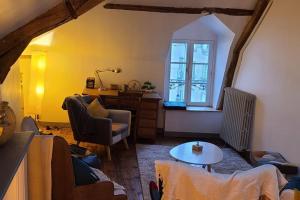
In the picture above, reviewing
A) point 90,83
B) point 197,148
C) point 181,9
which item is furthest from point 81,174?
point 90,83

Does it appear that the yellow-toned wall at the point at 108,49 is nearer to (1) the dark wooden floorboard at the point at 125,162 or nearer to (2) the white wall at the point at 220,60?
(2) the white wall at the point at 220,60

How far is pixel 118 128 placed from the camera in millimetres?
5230

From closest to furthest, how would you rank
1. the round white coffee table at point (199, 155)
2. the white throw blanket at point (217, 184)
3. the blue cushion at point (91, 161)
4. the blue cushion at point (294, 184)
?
1. the white throw blanket at point (217, 184)
2. the blue cushion at point (294, 184)
3. the blue cushion at point (91, 161)
4. the round white coffee table at point (199, 155)

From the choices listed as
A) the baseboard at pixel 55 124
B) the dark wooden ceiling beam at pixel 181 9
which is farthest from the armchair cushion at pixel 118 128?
the dark wooden ceiling beam at pixel 181 9

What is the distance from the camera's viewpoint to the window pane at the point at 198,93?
6738mm

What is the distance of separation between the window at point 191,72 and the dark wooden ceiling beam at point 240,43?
1.50 feet

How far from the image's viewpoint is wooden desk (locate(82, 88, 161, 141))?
5797 millimetres

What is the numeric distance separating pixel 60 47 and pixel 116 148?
1994 mm

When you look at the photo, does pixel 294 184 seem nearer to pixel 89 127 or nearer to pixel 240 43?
pixel 89 127

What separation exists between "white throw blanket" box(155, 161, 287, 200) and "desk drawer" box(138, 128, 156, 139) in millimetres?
3423

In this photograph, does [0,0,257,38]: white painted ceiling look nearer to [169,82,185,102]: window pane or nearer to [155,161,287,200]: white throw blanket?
[155,161,287,200]: white throw blanket

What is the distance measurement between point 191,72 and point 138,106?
141cm

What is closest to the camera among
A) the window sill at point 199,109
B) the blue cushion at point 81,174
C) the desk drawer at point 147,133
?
the blue cushion at point 81,174

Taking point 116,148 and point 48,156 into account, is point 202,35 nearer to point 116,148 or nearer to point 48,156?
point 116,148
